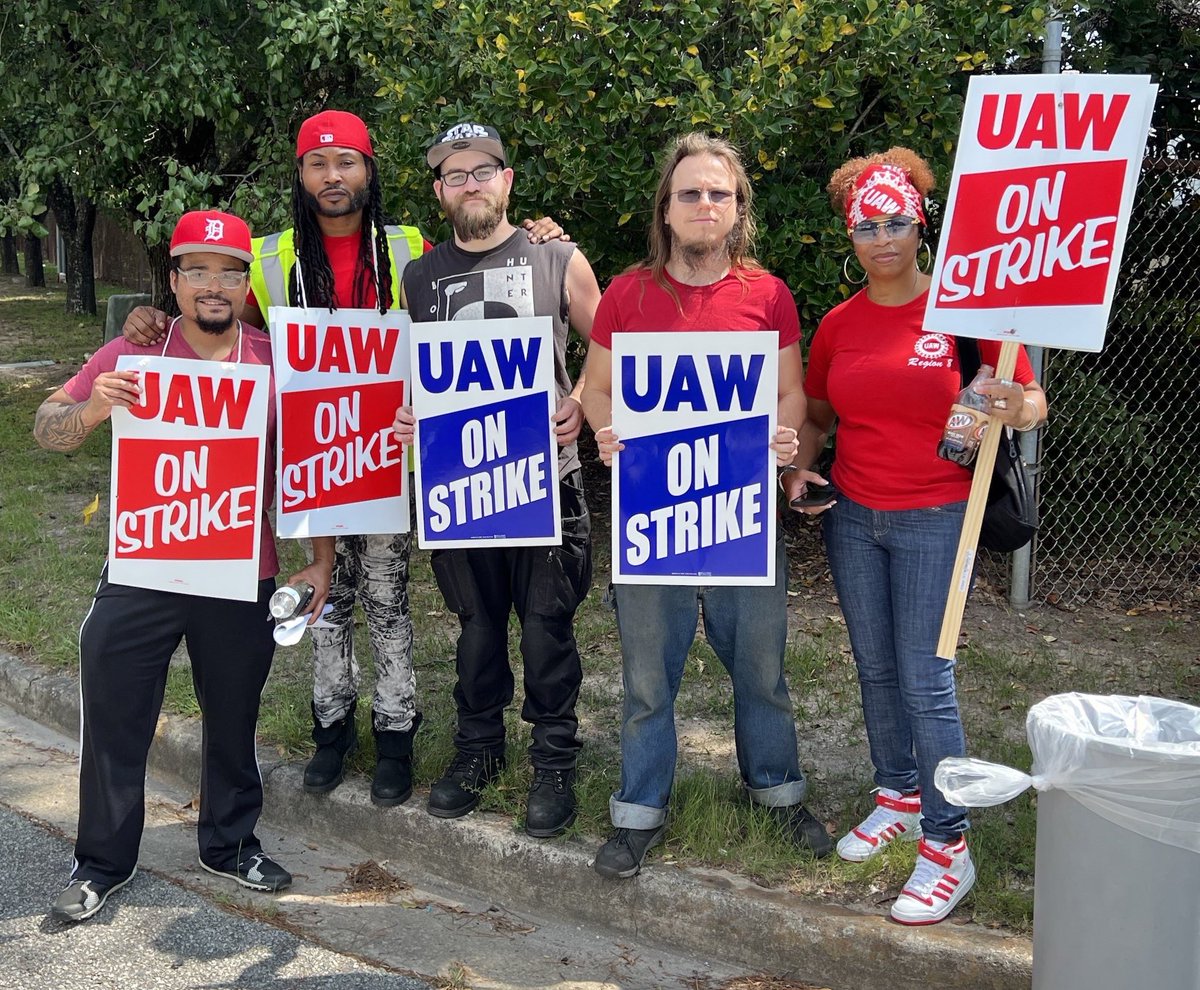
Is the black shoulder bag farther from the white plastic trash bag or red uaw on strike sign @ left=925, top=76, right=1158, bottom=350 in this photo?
the white plastic trash bag

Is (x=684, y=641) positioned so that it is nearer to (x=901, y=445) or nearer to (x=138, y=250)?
(x=901, y=445)

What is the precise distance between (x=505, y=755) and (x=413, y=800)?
1.10 ft

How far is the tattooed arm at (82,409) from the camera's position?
3512 millimetres

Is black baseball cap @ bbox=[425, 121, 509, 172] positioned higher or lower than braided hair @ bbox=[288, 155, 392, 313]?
higher

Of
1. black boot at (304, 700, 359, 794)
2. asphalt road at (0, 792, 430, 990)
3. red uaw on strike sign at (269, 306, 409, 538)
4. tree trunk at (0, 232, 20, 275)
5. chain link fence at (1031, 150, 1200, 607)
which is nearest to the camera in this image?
asphalt road at (0, 792, 430, 990)

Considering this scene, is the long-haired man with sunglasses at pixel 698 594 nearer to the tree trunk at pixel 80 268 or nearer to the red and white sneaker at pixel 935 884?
the red and white sneaker at pixel 935 884

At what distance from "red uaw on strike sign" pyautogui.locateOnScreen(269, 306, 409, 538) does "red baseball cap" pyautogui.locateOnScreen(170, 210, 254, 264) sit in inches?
8.7

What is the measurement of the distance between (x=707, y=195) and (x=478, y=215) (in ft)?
2.31

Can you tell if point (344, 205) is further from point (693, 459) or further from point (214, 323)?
point (693, 459)

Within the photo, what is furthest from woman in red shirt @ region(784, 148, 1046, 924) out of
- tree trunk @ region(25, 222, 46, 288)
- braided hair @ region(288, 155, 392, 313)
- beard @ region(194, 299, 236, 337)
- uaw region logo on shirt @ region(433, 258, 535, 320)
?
tree trunk @ region(25, 222, 46, 288)

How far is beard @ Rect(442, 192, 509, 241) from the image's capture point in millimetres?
3645

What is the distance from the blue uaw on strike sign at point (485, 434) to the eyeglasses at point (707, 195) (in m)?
0.56

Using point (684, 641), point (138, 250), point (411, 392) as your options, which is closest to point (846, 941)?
point (684, 641)

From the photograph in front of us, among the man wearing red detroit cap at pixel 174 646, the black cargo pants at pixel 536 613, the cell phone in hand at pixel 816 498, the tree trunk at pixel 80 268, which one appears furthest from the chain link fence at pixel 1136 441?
the tree trunk at pixel 80 268
